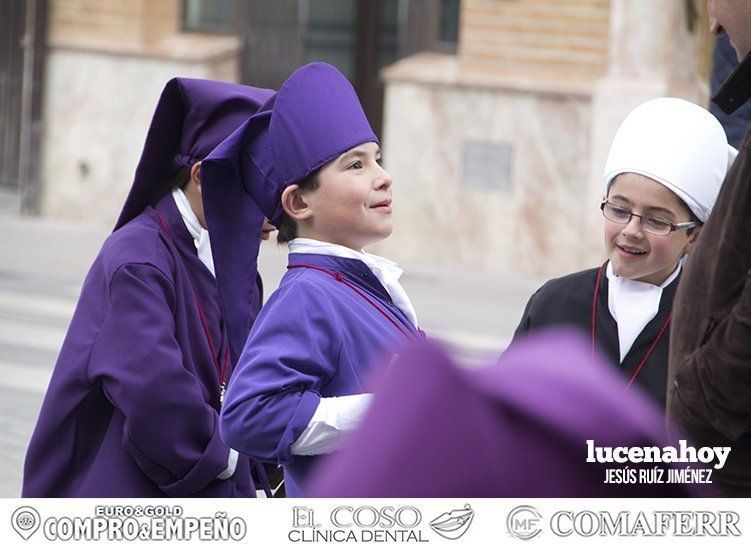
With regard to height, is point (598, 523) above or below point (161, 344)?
above

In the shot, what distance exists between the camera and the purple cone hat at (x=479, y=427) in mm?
931

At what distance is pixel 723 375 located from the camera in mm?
2072

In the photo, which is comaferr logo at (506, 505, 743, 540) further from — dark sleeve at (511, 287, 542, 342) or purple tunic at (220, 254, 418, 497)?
dark sleeve at (511, 287, 542, 342)

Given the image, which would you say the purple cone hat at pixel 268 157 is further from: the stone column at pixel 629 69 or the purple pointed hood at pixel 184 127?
the stone column at pixel 629 69

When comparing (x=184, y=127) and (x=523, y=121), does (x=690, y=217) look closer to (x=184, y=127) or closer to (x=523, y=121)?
(x=184, y=127)

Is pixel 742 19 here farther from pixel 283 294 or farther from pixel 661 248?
pixel 283 294

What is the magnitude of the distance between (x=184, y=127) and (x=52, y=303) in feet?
22.2

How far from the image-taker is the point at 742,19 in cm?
226

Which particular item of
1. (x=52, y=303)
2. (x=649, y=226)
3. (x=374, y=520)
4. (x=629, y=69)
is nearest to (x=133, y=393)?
(x=649, y=226)

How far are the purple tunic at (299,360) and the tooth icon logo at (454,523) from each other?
121 centimetres

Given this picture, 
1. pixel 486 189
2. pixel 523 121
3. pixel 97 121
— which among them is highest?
pixel 523 121

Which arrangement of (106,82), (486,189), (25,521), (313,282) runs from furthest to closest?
(106,82) → (486,189) → (313,282) → (25,521)

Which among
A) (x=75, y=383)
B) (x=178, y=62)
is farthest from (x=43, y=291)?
(x=75, y=383)

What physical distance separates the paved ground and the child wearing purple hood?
317 cm
